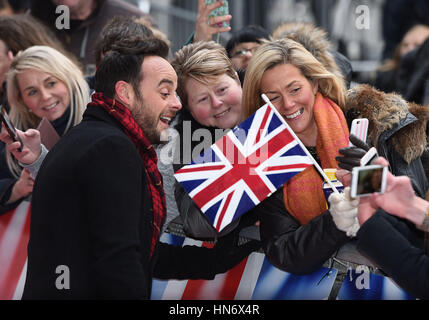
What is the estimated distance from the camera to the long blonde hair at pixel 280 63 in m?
3.86

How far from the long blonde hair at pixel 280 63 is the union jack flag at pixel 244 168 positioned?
45 centimetres

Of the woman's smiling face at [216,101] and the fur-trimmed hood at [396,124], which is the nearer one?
the fur-trimmed hood at [396,124]

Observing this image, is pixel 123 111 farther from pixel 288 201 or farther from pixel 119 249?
pixel 288 201

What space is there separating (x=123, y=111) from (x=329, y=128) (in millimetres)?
1218

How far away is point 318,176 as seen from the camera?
12.2 ft

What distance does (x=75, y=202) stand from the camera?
286cm

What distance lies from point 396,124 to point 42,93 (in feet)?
8.46

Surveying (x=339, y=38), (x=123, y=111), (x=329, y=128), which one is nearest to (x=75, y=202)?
(x=123, y=111)

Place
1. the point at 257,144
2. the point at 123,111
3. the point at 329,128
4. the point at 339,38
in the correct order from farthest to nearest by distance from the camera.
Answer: the point at 339,38 → the point at 329,128 → the point at 257,144 → the point at 123,111

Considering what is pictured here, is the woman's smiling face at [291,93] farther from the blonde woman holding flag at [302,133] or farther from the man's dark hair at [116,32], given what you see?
the man's dark hair at [116,32]

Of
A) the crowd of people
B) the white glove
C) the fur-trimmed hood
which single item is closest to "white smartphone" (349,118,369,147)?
the crowd of people

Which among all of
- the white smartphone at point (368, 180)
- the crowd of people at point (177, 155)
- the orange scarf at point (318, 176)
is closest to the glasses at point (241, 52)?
the crowd of people at point (177, 155)

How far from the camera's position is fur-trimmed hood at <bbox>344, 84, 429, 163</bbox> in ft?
11.7

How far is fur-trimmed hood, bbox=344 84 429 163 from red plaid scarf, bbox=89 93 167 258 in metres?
1.23
